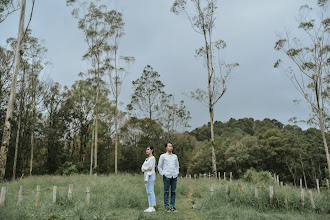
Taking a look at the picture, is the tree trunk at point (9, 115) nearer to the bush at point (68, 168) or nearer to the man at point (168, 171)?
the man at point (168, 171)

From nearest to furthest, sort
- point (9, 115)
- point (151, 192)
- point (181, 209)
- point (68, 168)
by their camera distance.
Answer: point (151, 192) < point (181, 209) < point (9, 115) < point (68, 168)

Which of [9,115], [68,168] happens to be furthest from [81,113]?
[9,115]

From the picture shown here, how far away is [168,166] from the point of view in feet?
22.5

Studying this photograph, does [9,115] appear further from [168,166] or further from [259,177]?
[259,177]

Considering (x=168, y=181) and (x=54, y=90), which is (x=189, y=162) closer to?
(x=54, y=90)

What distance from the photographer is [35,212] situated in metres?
6.03

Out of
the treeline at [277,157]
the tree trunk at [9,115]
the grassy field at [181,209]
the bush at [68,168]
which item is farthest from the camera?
the treeline at [277,157]

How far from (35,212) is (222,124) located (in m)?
64.0

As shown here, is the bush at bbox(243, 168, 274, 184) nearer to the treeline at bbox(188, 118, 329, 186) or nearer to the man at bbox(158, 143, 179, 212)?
the man at bbox(158, 143, 179, 212)

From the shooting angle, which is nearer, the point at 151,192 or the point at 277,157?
the point at 151,192

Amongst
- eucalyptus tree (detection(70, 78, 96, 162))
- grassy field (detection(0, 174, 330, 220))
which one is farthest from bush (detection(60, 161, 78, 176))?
grassy field (detection(0, 174, 330, 220))

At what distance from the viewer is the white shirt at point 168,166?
6.82m

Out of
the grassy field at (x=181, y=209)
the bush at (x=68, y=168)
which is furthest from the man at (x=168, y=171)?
the bush at (x=68, y=168)

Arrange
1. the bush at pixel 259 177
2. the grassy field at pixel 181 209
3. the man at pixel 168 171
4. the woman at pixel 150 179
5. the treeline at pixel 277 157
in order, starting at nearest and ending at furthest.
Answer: the grassy field at pixel 181 209, the woman at pixel 150 179, the man at pixel 168 171, the bush at pixel 259 177, the treeline at pixel 277 157
